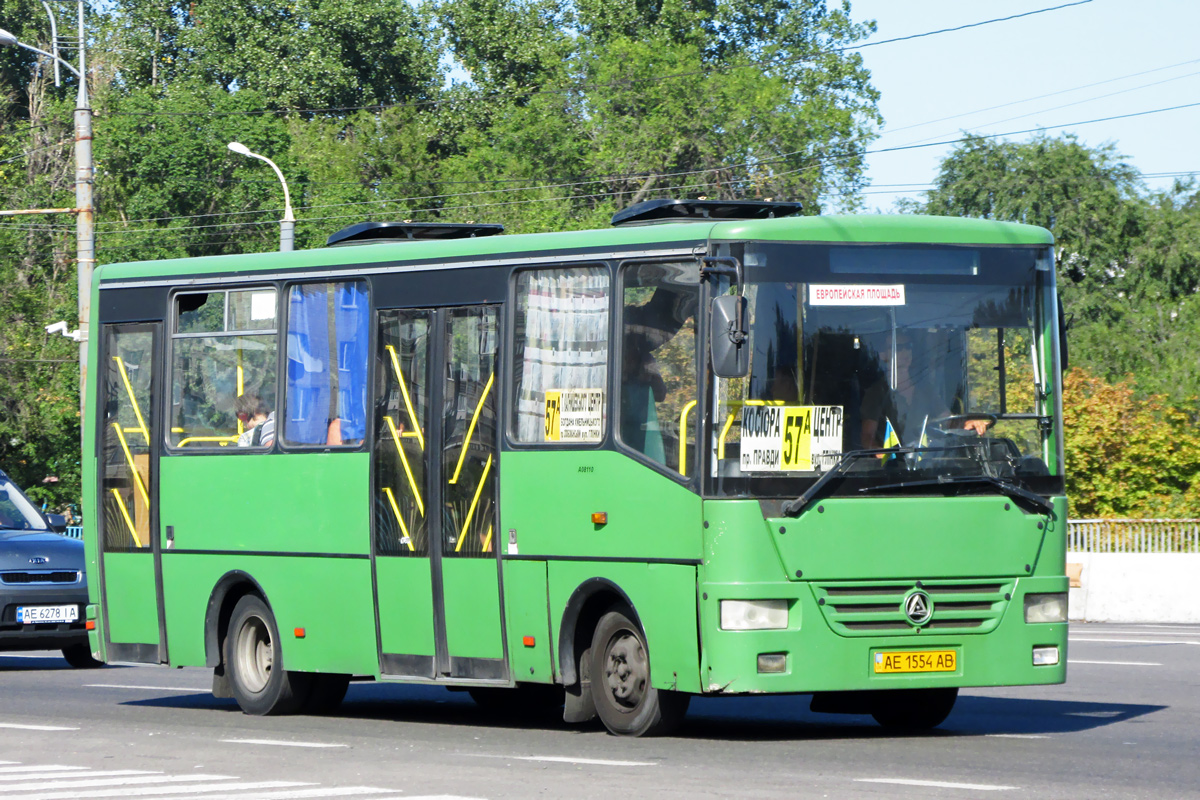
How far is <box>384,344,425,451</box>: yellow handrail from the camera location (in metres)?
13.5

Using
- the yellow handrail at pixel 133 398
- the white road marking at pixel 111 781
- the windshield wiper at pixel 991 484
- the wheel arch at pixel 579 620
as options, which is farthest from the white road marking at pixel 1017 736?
the yellow handrail at pixel 133 398

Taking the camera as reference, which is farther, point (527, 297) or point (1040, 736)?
point (527, 297)

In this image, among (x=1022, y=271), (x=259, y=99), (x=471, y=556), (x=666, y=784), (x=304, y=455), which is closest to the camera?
(x=666, y=784)

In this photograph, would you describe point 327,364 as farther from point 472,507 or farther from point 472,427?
point 472,507

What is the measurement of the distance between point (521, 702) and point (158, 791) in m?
5.04

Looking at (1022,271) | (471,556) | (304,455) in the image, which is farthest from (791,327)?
(304,455)

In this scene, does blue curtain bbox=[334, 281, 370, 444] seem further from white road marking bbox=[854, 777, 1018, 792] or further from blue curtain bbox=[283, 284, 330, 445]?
white road marking bbox=[854, 777, 1018, 792]

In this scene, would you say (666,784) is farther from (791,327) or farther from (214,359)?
(214,359)

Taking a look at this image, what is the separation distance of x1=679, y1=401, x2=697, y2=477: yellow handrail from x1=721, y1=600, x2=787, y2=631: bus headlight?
0.78 metres

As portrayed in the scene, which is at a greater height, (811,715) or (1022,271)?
(1022,271)

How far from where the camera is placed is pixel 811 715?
1393cm

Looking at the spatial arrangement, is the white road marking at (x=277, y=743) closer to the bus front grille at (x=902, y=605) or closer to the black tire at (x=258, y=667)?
the black tire at (x=258, y=667)

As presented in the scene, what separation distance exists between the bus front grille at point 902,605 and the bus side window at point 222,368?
482 centimetres

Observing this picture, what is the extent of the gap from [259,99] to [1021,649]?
5957 cm
